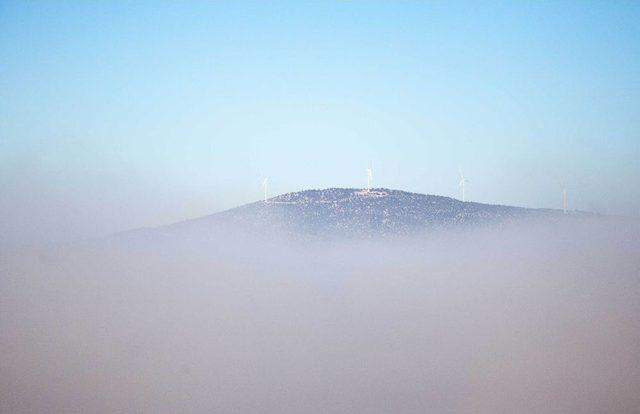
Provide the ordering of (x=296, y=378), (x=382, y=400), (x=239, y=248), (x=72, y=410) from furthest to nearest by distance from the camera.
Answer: (x=239, y=248) < (x=296, y=378) < (x=382, y=400) < (x=72, y=410)

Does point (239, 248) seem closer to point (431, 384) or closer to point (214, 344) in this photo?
point (214, 344)

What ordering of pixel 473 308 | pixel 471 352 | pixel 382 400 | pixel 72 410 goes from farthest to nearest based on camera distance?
pixel 473 308
pixel 471 352
pixel 382 400
pixel 72 410

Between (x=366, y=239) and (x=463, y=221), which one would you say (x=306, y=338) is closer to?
(x=366, y=239)

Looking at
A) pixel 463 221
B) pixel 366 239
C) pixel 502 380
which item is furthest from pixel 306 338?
pixel 463 221

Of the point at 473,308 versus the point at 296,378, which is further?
the point at 473,308

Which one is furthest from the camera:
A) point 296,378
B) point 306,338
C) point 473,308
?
point 473,308

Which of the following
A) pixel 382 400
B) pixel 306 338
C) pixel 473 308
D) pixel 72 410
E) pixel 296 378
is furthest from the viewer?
pixel 473 308

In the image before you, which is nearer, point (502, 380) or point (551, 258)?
point (502, 380)

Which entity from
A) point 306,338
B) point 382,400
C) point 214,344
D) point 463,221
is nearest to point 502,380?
point 382,400

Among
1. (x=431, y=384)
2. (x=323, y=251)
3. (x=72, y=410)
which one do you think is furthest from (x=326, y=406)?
(x=323, y=251)
